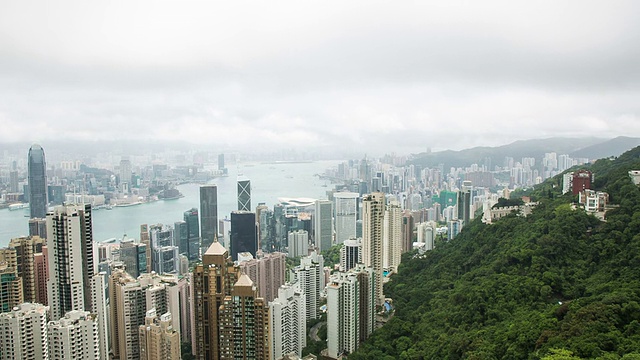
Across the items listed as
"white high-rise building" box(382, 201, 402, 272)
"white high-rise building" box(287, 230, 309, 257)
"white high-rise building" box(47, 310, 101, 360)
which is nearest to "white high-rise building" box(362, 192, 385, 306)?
"white high-rise building" box(382, 201, 402, 272)

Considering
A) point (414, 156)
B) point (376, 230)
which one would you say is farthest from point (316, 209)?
point (376, 230)

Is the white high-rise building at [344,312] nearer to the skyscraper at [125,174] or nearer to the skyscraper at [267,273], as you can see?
the skyscraper at [267,273]

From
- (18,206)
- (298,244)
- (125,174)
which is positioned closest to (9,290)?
(18,206)

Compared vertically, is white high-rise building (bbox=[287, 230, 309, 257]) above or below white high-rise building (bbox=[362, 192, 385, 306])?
below

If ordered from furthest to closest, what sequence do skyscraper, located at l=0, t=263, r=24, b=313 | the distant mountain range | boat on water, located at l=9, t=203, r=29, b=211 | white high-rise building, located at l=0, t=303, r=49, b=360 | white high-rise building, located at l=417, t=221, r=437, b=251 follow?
white high-rise building, located at l=417, t=221, r=437, b=251 < the distant mountain range < boat on water, located at l=9, t=203, r=29, b=211 < skyscraper, located at l=0, t=263, r=24, b=313 < white high-rise building, located at l=0, t=303, r=49, b=360

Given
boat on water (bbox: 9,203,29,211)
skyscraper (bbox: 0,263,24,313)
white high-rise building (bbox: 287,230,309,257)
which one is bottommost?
white high-rise building (bbox: 287,230,309,257)

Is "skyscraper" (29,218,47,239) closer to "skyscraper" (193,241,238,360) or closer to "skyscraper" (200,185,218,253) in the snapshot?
"skyscraper" (193,241,238,360)

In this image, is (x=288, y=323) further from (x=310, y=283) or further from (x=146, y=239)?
(x=146, y=239)
